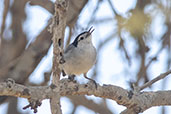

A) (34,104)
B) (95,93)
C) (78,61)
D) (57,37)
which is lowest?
(34,104)

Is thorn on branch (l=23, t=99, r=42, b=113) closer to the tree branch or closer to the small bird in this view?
the tree branch

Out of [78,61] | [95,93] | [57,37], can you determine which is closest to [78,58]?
[78,61]

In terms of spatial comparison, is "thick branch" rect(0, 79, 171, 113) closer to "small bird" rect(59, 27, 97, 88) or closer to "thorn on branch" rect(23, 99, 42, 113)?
"thorn on branch" rect(23, 99, 42, 113)

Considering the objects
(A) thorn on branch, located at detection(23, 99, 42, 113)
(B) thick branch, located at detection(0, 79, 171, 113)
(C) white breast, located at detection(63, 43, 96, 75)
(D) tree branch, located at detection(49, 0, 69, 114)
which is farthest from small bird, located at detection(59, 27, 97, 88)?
(A) thorn on branch, located at detection(23, 99, 42, 113)

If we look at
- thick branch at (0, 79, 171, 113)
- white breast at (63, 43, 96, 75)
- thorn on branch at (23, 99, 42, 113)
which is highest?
white breast at (63, 43, 96, 75)

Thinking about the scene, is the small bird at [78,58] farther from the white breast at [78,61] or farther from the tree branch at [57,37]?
the tree branch at [57,37]

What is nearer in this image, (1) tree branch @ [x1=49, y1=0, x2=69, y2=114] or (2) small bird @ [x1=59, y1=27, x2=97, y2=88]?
(1) tree branch @ [x1=49, y1=0, x2=69, y2=114]

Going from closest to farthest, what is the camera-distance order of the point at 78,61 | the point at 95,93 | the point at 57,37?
the point at 57,37 → the point at 95,93 → the point at 78,61

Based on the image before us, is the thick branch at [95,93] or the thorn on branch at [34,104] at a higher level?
the thick branch at [95,93]

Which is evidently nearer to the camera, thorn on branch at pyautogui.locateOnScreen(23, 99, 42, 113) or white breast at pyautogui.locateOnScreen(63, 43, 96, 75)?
thorn on branch at pyautogui.locateOnScreen(23, 99, 42, 113)

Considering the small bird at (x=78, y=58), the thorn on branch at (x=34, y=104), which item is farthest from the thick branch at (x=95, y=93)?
the small bird at (x=78, y=58)

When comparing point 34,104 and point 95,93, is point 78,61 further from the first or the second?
point 34,104

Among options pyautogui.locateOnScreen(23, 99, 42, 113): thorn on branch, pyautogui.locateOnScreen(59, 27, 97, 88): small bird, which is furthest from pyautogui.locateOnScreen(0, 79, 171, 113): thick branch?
pyautogui.locateOnScreen(59, 27, 97, 88): small bird

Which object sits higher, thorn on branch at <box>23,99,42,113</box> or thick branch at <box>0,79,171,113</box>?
thick branch at <box>0,79,171,113</box>
